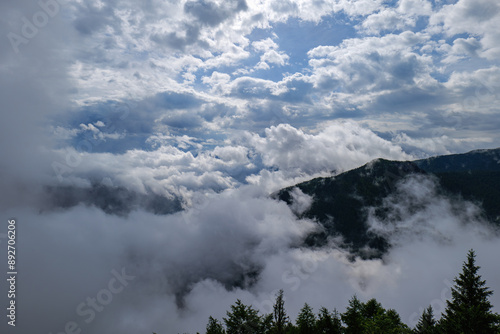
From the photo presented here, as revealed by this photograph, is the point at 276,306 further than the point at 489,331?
Yes

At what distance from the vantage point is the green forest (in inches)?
1347

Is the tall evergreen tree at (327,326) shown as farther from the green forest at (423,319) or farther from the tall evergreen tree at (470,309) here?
the tall evergreen tree at (470,309)

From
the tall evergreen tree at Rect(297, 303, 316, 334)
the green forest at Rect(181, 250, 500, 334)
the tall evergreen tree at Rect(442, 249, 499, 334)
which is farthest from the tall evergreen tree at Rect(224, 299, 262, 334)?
the tall evergreen tree at Rect(442, 249, 499, 334)

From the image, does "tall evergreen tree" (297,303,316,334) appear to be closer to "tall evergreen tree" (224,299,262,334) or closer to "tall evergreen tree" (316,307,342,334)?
"tall evergreen tree" (316,307,342,334)

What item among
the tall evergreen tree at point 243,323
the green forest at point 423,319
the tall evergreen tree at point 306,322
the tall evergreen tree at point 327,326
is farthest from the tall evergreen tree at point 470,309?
the tall evergreen tree at point 243,323

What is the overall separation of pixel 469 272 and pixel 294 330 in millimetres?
45141

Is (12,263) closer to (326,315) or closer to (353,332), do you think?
(326,315)

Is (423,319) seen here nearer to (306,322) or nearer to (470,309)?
(306,322)

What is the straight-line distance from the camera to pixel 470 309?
34.1 metres

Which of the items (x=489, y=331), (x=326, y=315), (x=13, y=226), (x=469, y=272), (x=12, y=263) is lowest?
(x=326, y=315)

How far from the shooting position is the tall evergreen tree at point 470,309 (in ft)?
111

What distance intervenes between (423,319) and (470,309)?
34371 millimetres

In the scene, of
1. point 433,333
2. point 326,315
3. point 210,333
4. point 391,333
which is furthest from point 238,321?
point 433,333

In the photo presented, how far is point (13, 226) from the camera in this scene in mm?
67125
